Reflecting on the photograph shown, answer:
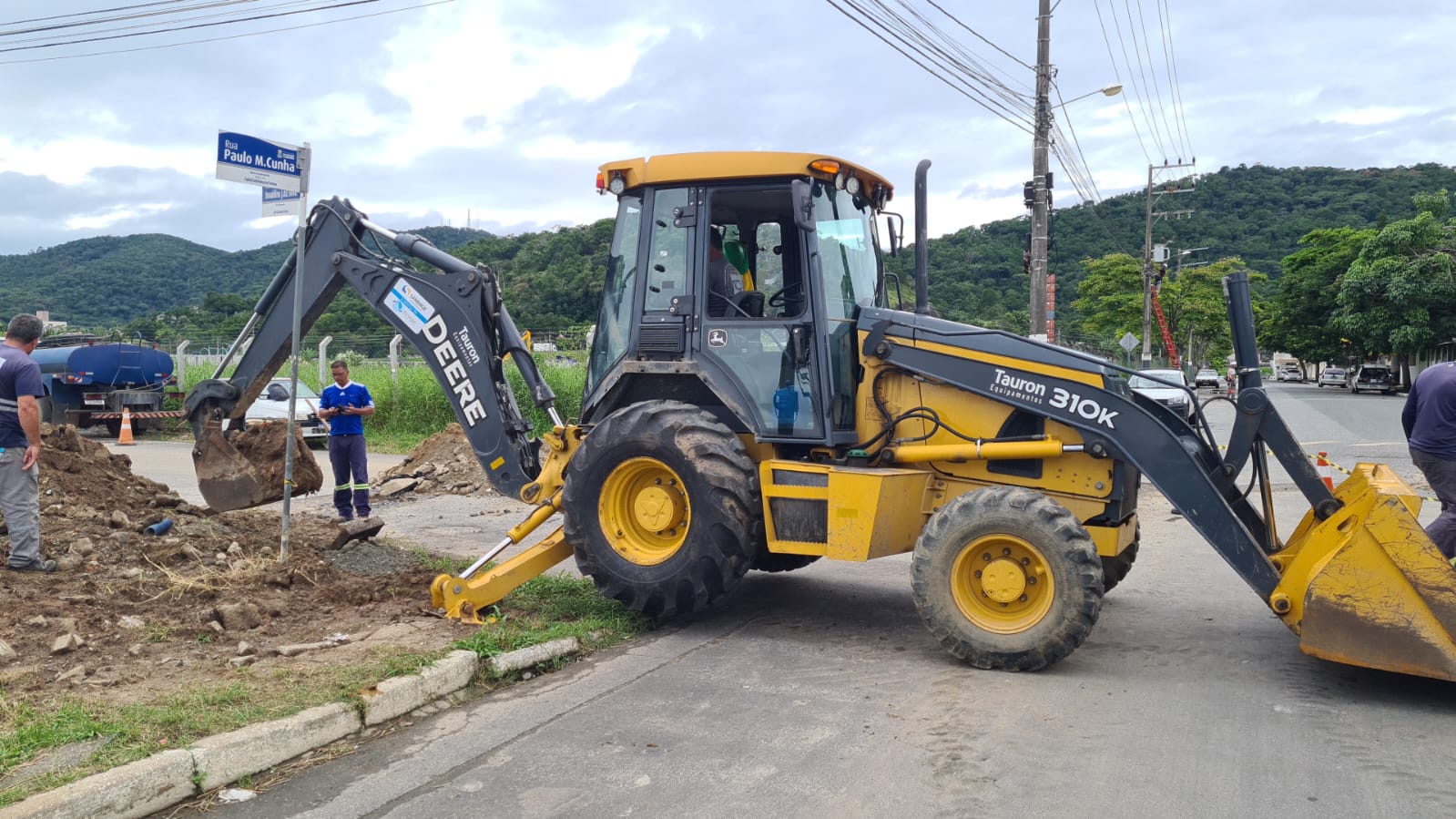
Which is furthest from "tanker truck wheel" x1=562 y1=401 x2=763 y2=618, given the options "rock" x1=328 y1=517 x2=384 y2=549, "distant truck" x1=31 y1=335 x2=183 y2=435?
"distant truck" x1=31 y1=335 x2=183 y2=435

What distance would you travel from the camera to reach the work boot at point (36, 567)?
7184mm

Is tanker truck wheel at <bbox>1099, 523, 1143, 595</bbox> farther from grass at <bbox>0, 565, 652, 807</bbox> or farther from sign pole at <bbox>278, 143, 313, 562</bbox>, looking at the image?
sign pole at <bbox>278, 143, 313, 562</bbox>

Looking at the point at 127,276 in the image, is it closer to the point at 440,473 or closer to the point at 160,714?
the point at 440,473

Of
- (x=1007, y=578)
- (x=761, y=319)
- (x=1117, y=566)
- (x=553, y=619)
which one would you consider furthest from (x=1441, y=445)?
(x=553, y=619)

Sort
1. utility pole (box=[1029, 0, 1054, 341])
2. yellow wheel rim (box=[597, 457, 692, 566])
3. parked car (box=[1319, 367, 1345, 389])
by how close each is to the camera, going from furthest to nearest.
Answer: parked car (box=[1319, 367, 1345, 389]), utility pole (box=[1029, 0, 1054, 341]), yellow wheel rim (box=[597, 457, 692, 566])

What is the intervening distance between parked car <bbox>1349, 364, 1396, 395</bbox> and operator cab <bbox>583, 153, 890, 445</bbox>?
48.6 metres

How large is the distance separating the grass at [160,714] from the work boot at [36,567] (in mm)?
2744

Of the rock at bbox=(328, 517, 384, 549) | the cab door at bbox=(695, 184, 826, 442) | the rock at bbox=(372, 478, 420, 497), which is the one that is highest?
the cab door at bbox=(695, 184, 826, 442)

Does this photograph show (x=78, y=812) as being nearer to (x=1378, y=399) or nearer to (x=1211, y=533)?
(x=1211, y=533)

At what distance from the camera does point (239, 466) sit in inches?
328

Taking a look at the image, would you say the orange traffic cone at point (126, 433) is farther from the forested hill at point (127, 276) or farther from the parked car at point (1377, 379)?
the parked car at point (1377, 379)

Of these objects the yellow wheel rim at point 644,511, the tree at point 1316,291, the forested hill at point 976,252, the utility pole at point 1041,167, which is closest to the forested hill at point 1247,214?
the forested hill at point 976,252

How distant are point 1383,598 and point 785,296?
361 cm

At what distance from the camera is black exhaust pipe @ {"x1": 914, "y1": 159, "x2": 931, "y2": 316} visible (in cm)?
665
